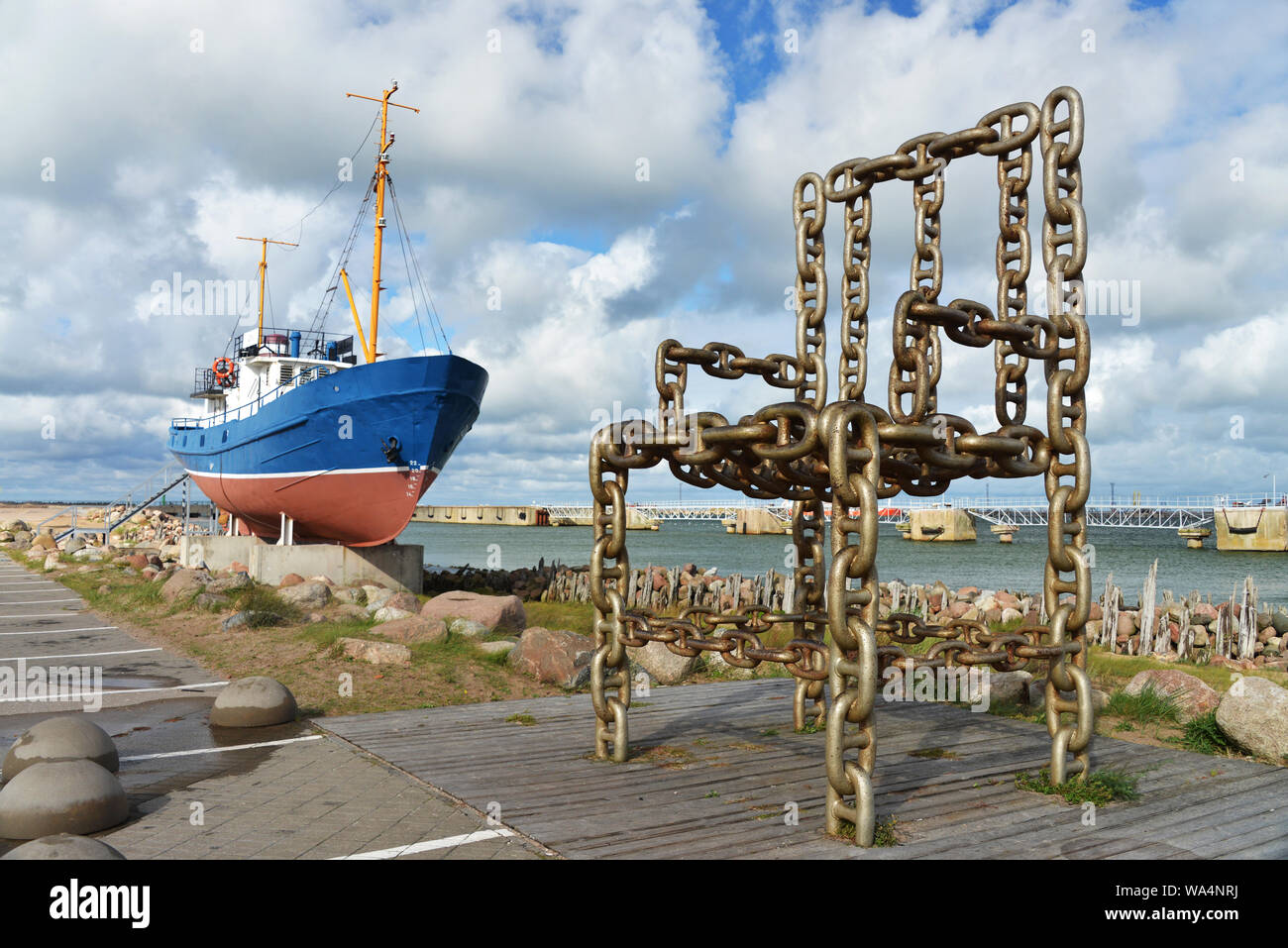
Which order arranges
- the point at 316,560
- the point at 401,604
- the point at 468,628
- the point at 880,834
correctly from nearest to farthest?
the point at 880,834, the point at 468,628, the point at 401,604, the point at 316,560

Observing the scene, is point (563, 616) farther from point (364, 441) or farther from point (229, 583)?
point (229, 583)

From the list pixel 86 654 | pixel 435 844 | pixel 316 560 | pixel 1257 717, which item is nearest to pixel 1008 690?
pixel 1257 717

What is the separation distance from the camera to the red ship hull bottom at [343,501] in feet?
77.5

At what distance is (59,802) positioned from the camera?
4.86 metres

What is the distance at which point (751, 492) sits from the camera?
6.55 metres

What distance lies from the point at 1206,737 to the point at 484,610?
10327mm

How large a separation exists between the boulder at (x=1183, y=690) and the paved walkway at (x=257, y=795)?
637 cm

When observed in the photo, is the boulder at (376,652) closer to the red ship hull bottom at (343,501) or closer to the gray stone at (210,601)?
the gray stone at (210,601)

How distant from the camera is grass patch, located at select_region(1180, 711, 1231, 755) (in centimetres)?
670

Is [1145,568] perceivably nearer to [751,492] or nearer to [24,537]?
[751,492]

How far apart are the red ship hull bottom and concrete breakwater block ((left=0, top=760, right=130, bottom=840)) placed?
61.3 feet

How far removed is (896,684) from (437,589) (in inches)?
866

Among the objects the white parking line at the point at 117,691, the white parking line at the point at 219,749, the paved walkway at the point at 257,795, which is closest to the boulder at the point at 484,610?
the white parking line at the point at 117,691
